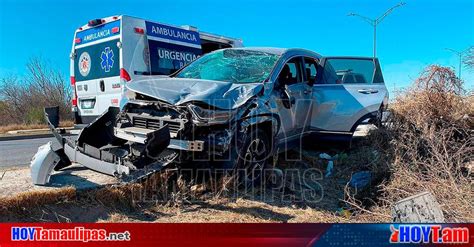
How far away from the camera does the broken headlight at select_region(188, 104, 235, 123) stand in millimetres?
3752

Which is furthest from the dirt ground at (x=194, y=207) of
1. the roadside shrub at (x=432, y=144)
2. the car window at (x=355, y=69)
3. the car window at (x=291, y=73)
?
the car window at (x=355, y=69)

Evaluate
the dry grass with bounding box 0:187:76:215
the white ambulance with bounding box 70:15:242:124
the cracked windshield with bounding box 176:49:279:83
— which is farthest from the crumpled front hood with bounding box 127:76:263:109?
the white ambulance with bounding box 70:15:242:124

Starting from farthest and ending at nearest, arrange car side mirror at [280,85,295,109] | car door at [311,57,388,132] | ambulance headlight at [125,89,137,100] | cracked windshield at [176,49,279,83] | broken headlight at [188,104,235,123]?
car door at [311,57,388,132] < car side mirror at [280,85,295,109] < cracked windshield at [176,49,279,83] < ambulance headlight at [125,89,137,100] < broken headlight at [188,104,235,123]

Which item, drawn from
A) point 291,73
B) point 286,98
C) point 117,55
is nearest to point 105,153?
point 286,98

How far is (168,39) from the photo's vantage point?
814 centimetres

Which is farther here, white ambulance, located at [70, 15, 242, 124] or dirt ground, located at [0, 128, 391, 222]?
white ambulance, located at [70, 15, 242, 124]

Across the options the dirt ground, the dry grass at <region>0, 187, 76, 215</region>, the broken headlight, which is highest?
the broken headlight

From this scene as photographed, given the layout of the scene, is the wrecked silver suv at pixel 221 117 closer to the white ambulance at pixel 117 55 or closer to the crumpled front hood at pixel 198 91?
the crumpled front hood at pixel 198 91

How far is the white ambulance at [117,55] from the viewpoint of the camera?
7.30 m

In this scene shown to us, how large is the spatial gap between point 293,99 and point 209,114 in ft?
5.77

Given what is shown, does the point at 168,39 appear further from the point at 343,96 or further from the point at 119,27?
the point at 343,96

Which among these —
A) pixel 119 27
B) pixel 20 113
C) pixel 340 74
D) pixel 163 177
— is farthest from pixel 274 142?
pixel 20 113

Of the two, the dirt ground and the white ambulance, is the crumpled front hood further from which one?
the white ambulance

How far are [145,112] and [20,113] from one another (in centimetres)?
2087
